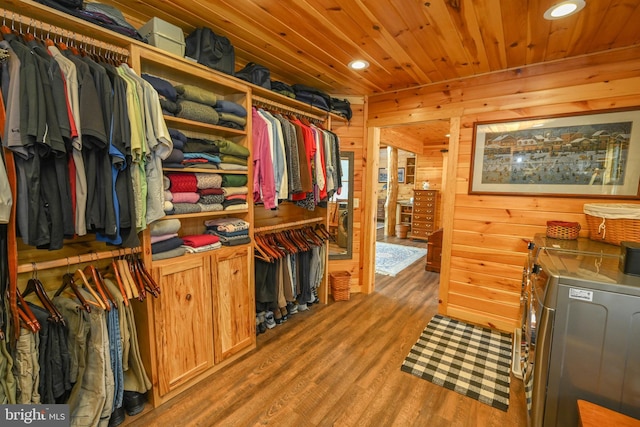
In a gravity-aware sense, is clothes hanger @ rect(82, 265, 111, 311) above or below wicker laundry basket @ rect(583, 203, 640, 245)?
below

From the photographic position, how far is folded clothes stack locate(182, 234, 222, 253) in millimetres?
1898

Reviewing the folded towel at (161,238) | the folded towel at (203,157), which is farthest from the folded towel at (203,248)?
the folded towel at (203,157)

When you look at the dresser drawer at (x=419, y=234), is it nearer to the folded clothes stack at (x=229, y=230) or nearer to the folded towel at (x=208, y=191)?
the folded clothes stack at (x=229, y=230)

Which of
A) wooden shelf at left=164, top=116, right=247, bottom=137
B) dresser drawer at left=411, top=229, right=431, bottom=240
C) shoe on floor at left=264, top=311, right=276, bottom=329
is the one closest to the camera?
wooden shelf at left=164, top=116, right=247, bottom=137

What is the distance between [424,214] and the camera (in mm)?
6477

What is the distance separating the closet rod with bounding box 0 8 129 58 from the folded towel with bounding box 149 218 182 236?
3.15 feet

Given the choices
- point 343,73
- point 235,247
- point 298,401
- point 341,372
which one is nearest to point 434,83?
point 343,73

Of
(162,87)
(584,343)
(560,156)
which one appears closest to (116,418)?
(162,87)

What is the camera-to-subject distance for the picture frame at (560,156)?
2117 mm

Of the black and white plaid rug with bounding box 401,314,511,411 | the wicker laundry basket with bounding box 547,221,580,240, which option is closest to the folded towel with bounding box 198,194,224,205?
the black and white plaid rug with bounding box 401,314,511,411

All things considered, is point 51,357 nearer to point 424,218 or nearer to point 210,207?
point 210,207

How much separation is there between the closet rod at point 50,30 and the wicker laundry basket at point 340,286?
8.90 feet

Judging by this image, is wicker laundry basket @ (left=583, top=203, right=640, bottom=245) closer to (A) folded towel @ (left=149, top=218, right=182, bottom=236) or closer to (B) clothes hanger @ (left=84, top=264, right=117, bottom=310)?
(A) folded towel @ (left=149, top=218, right=182, bottom=236)

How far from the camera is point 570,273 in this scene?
117 cm
